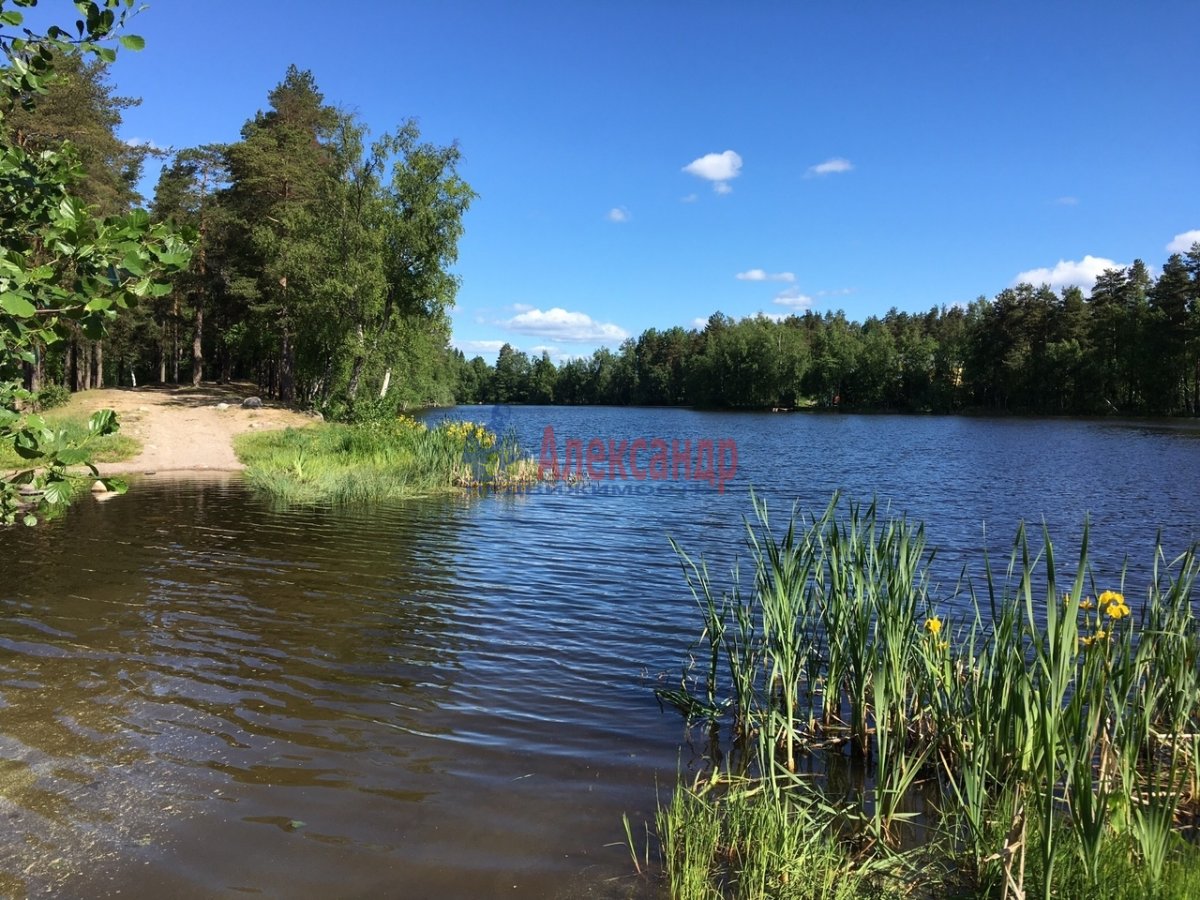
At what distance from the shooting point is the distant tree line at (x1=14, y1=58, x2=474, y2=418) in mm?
31141

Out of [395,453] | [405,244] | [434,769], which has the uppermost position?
[405,244]

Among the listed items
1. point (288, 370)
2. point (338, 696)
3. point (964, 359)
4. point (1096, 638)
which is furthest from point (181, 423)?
point (964, 359)

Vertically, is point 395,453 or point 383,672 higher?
point 395,453

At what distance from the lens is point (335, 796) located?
4758mm

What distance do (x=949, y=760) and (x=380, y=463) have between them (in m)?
16.8

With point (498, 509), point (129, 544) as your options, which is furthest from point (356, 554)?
point (498, 509)

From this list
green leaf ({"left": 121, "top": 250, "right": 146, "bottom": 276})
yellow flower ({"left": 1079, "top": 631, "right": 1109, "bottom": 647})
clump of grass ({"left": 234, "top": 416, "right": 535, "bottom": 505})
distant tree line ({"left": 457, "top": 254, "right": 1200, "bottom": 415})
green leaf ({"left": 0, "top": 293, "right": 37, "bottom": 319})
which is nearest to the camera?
green leaf ({"left": 0, "top": 293, "right": 37, "bottom": 319})

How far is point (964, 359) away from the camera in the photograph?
9806 centimetres

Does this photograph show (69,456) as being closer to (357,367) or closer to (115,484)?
(115,484)

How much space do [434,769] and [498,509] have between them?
12013 millimetres

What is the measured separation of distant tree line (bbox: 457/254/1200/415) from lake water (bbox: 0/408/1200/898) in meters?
73.8

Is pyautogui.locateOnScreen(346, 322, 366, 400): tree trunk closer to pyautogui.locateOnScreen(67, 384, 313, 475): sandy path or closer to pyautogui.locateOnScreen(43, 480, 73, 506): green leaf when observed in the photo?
pyautogui.locateOnScreen(67, 384, 313, 475): sandy path

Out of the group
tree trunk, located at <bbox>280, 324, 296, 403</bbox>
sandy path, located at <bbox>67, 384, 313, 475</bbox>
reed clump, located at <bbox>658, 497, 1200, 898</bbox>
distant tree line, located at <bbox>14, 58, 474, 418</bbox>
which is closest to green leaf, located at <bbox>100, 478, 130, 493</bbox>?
reed clump, located at <bbox>658, 497, 1200, 898</bbox>

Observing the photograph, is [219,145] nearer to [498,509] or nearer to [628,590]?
[498,509]
